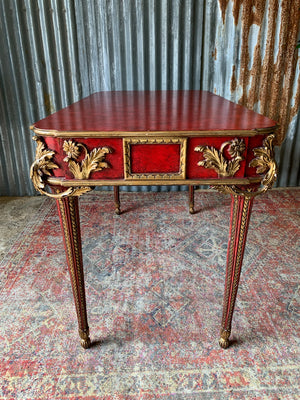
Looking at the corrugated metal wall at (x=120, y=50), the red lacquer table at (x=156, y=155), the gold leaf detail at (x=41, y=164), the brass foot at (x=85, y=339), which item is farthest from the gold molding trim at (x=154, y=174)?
the corrugated metal wall at (x=120, y=50)

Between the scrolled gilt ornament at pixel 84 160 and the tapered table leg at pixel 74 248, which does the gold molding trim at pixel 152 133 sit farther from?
the tapered table leg at pixel 74 248

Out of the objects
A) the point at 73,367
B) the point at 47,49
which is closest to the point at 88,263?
the point at 73,367

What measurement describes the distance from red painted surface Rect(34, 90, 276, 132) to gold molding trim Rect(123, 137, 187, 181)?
0.04 metres

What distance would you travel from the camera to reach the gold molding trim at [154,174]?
3.56 ft

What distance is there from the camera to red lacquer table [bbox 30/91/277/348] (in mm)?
1080

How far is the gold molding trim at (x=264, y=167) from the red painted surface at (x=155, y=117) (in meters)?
0.07

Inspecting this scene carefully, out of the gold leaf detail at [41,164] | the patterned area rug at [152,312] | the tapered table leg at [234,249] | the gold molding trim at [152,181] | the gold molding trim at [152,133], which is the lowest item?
the patterned area rug at [152,312]

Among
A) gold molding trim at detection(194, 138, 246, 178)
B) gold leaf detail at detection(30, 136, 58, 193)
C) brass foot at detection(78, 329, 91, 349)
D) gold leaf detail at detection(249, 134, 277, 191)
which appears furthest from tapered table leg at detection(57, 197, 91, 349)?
gold leaf detail at detection(249, 134, 277, 191)

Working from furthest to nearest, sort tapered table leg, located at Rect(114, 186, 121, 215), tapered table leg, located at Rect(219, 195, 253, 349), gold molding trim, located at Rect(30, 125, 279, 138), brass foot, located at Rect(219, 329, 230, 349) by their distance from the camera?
tapered table leg, located at Rect(114, 186, 121, 215) → brass foot, located at Rect(219, 329, 230, 349) → tapered table leg, located at Rect(219, 195, 253, 349) → gold molding trim, located at Rect(30, 125, 279, 138)

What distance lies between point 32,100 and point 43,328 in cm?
213

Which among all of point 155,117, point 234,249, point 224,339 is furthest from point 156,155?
point 224,339

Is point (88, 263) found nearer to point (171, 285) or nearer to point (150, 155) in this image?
point (171, 285)

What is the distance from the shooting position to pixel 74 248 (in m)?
1.29

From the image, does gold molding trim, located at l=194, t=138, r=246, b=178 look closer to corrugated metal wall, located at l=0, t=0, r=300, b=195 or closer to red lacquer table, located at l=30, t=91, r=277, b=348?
red lacquer table, located at l=30, t=91, r=277, b=348
